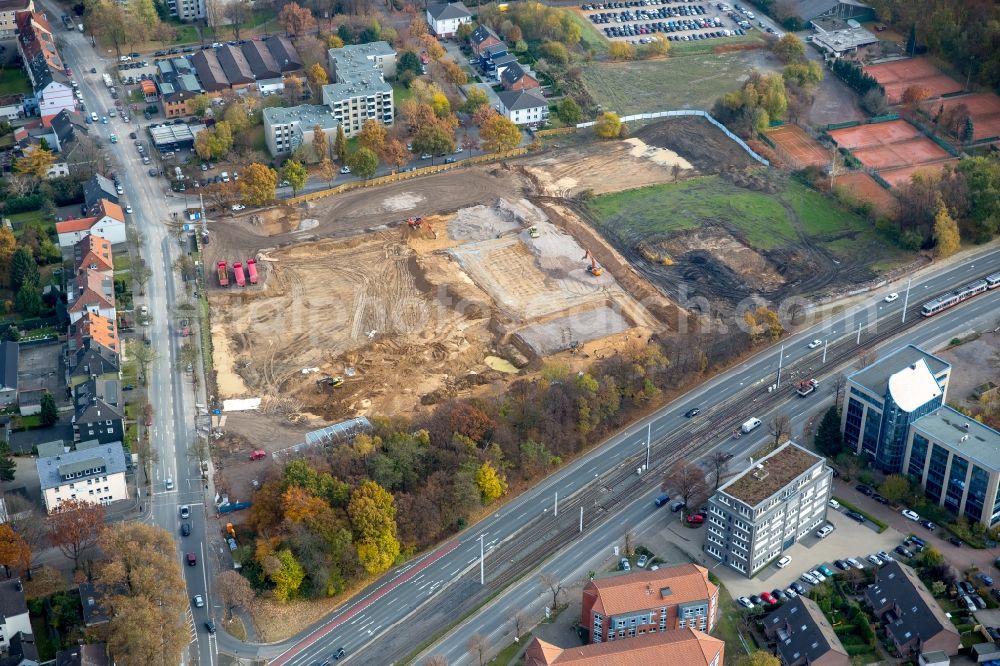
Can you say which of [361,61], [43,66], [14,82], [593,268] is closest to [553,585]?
[593,268]

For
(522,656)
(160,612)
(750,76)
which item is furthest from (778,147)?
(160,612)

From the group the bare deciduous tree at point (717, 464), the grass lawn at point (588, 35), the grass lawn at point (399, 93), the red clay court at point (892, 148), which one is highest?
the grass lawn at point (588, 35)

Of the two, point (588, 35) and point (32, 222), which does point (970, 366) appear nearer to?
point (588, 35)

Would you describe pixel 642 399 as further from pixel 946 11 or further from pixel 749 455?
pixel 946 11

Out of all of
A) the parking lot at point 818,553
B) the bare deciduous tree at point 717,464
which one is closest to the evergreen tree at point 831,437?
the parking lot at point 818,553

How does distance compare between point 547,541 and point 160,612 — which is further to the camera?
point 547,541

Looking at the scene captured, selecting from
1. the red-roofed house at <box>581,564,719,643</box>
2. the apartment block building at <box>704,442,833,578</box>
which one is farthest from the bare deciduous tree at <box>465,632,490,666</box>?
the apartment block building at <box>704,442,833,578</box>

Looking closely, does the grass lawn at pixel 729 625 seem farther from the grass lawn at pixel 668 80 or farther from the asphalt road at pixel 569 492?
the grass lawn at pixel 668 80
